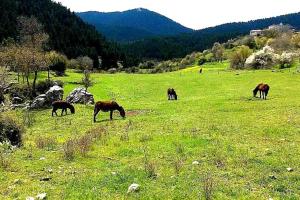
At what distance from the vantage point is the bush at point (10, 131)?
25755 millimetres

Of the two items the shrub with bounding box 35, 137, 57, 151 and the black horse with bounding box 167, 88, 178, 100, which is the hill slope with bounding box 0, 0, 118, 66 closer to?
the black horse with bounding box 167, 88, 178, 100

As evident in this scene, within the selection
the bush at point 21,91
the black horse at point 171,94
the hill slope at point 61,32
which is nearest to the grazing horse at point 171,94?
the black horse at point 171,94

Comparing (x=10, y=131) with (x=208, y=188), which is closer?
(x=208, y=188)

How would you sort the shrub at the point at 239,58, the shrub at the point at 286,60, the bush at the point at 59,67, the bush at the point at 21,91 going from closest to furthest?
the bush at the point at 21,91, the bush at the point at 59,67, the shrub at the point at 286,60, the shrub at the point at 239,58

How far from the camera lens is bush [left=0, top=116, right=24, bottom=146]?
25.8 meters

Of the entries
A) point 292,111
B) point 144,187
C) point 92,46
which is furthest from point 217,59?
point 144,187

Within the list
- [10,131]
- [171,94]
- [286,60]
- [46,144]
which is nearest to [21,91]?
[171,94]

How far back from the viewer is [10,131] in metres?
26.1

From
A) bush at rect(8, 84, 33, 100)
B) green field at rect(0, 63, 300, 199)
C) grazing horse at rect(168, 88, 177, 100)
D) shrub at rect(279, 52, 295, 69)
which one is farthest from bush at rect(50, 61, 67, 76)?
green field at rect(0, 63, 300, 199)

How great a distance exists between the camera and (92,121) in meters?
40.0

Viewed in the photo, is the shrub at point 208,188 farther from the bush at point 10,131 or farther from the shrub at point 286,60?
the shrub at point 286,60

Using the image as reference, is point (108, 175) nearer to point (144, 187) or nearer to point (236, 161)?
point (144, 187)

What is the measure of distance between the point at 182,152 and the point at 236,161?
3421 mm

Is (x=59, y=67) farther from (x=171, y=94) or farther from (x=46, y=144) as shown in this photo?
(x=46, y=144)
